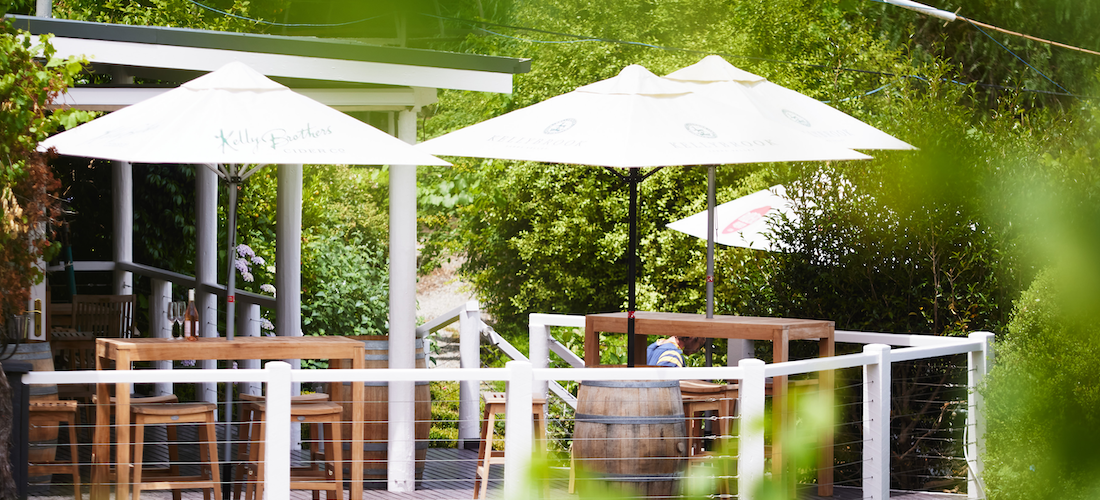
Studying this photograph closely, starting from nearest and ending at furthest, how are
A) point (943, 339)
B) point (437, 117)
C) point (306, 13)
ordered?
point (306, 13) → point (943, 339) → point (437, 117)

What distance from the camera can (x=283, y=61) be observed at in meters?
6.19

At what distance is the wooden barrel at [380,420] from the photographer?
6484 mm

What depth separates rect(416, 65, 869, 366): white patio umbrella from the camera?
17.4 feet

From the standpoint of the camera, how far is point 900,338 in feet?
21.4

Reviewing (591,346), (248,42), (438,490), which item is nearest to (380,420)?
(438,490)

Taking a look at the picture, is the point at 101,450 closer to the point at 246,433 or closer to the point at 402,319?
the point at 246,433

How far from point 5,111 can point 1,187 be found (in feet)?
0.94

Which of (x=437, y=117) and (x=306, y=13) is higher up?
(x=437, y=117)

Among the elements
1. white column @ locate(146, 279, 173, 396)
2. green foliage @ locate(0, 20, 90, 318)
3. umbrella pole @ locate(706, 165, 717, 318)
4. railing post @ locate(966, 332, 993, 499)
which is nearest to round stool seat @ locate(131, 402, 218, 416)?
green foliage @ locate(0, 20, 90, 318)

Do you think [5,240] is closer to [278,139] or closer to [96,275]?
[278,139]

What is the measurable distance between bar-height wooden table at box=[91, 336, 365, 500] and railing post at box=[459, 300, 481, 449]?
5.83 feet

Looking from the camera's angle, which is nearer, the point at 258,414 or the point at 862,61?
the point at 258,414

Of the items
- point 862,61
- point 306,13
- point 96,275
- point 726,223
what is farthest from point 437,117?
point 306,13

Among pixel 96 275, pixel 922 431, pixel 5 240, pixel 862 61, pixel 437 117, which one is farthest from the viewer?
pixel 437 117
